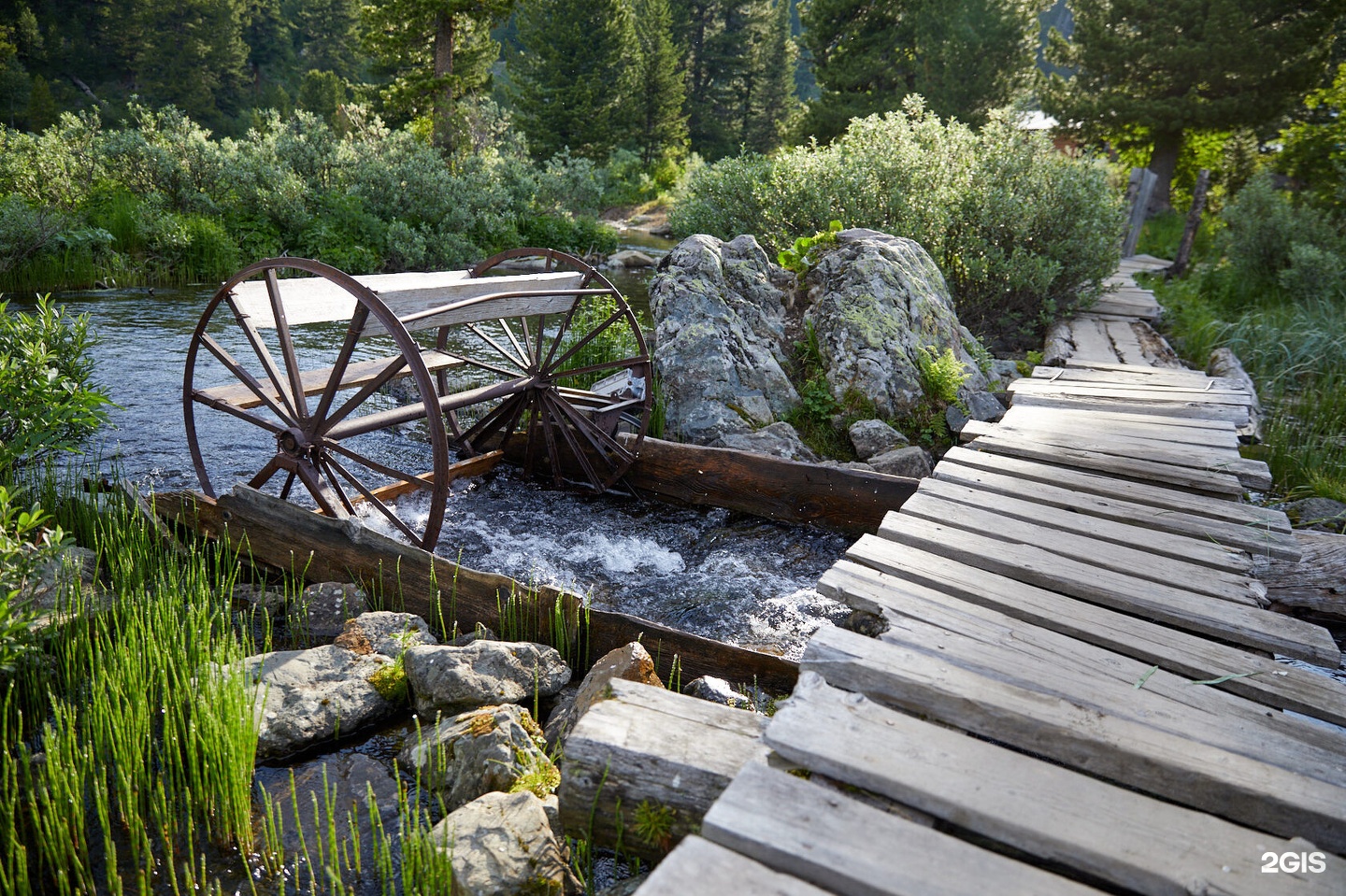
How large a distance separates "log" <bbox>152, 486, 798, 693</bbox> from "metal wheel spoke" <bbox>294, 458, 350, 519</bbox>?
13 cm

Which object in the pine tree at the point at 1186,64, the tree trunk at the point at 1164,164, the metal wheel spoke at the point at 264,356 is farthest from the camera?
the tree trunk at the point at 1164,164

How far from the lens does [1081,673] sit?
255cm

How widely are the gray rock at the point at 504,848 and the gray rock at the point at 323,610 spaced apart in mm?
1641

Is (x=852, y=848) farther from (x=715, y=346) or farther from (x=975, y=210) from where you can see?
(x=975, y=210)

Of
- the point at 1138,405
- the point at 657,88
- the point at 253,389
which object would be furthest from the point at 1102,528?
the point at 657,88

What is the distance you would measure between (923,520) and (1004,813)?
1854 mm

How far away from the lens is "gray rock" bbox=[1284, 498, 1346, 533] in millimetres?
5062

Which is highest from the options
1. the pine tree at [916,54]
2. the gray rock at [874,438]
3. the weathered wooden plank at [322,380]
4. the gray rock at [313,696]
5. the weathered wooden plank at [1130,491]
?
the pine tree at [916,54]

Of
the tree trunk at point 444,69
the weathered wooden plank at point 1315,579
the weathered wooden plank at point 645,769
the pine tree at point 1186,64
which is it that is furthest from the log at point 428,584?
the pine tree at point 1186,64

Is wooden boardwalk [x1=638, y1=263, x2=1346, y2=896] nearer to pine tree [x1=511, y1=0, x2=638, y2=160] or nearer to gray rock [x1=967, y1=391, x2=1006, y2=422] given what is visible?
gray rock [x1=967, y1=391, x2=1006, y2=422]

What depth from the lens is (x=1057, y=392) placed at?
6.31 m

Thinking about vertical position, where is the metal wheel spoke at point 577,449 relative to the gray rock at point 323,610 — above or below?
above

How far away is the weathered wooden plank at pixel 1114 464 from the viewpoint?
4293 mm

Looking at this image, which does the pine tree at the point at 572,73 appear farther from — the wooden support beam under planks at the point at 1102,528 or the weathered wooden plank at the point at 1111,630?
the weathered wooden plank at the point at 1111,630
